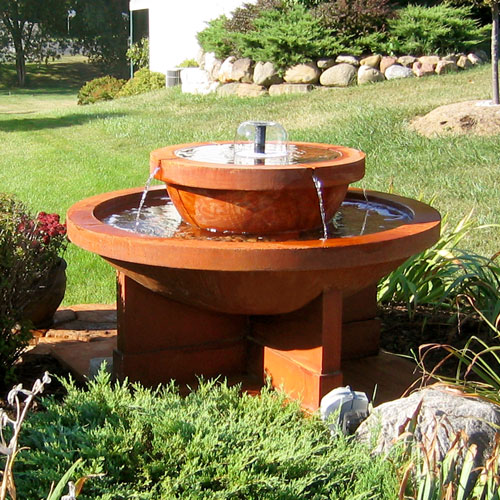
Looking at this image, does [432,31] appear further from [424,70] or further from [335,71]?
[335,71]

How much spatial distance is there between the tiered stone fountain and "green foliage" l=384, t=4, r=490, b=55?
13512 mm

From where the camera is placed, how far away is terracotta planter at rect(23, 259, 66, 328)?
4.94m

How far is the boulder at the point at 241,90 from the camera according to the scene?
1761 cm

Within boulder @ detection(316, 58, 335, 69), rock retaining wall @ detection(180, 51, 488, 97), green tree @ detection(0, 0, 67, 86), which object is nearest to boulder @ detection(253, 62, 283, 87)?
rock retaining wall @ detection(180, 51, 488, 97)

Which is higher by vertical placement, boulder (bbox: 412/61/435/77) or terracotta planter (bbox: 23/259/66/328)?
boulder (bbox: 412/61/435/77)

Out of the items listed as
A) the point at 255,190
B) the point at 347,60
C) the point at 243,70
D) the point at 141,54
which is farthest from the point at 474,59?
the point at 255,190

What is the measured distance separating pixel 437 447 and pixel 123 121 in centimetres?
1379

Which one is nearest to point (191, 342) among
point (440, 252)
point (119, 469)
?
point (119, 469)

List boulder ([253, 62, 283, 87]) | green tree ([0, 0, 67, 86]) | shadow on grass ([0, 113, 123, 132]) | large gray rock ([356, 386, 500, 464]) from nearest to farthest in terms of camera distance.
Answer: large gray rock ([356, 386, 500, 464]) → shadow on grass ([0, 113, 123, 132]) → boulder ([253, 62, 283, 87]) → green tree ([0, 0, 67, 86])

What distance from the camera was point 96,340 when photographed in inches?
194

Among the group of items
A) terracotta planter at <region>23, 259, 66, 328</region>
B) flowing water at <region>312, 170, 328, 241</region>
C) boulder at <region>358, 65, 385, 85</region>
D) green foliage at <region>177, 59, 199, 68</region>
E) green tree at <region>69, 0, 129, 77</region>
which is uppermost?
green tree at <region>69, 0, 129, 77</region>

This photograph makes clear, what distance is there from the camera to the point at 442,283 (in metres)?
5.34

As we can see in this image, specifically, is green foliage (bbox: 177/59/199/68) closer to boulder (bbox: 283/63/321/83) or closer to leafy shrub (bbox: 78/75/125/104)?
leafy shrub (bbox: 78/75/125/104)

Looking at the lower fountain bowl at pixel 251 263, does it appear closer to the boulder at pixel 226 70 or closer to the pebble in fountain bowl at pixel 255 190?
the pebble in fountain bowl at pixel 255 190
